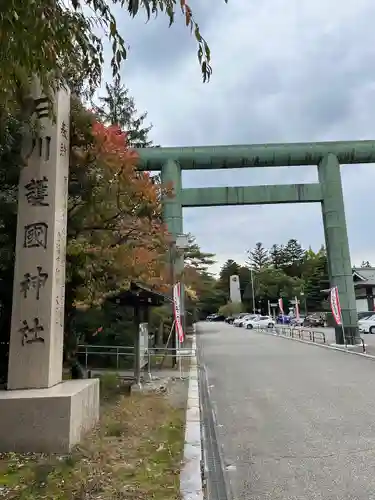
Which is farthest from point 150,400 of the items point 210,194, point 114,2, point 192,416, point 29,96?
point 210,194

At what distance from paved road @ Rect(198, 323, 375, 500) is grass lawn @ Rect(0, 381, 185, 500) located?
74 centimetres

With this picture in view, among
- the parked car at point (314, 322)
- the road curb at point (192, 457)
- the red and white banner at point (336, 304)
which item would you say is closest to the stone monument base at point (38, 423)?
the road curb at point (192, 457)

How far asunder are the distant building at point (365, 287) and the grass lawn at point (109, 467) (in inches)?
1732

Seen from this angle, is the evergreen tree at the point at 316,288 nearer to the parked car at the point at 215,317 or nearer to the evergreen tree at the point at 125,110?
the parked car at the point at 215,317

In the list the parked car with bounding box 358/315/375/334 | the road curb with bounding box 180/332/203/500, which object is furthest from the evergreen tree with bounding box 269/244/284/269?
the road curb with bounding box 180/332/203/500

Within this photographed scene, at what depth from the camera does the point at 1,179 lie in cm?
767

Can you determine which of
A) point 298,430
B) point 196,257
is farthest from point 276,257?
point 298,430

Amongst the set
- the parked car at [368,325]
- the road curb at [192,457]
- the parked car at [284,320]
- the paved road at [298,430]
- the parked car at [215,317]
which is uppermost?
the parked car at [215,317]

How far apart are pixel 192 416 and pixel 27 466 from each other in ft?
11.1

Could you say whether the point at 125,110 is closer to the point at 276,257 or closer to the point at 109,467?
the point at 109,467

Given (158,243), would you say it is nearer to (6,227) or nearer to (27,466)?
(6,227)

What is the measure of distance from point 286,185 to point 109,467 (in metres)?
16.1

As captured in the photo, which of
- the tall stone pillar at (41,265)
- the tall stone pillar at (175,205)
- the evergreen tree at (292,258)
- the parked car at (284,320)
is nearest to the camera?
the tall stone pillar at (41,265)

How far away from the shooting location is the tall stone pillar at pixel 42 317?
16.9ft
